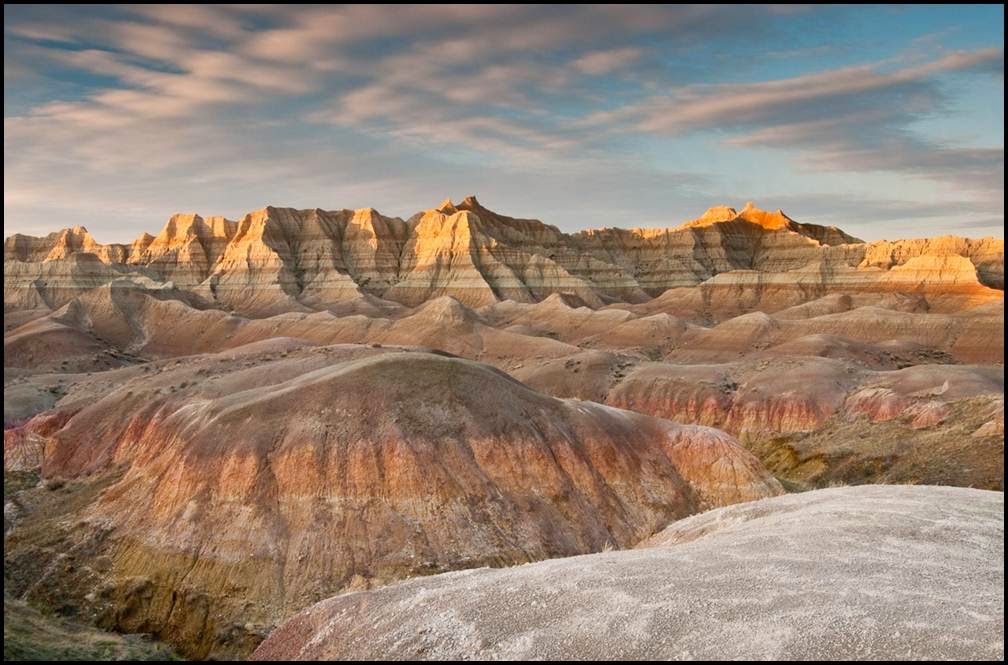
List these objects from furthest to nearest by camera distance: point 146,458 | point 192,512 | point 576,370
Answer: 1. point 576,370
2. point 146,458
3. point 192,512

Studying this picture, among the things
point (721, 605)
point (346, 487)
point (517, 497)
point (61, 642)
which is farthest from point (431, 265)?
point (721, 605)

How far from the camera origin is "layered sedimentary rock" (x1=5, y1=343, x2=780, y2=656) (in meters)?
31.5

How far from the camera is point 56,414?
170 ft

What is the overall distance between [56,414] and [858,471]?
176ft

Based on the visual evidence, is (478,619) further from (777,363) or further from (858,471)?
(777,363)

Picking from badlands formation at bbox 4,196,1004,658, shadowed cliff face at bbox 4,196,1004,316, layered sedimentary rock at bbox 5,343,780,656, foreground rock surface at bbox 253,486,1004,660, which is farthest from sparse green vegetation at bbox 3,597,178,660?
shadowed cliff face at bbox 4,196,1004,316

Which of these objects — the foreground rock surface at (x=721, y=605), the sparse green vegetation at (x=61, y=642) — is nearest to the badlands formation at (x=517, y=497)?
the foreground rock surface at (x=721, y=605)

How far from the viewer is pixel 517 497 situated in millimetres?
36750

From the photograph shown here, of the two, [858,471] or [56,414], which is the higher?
[56,414]

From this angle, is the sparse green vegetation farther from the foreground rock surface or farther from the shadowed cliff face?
the shadowed cliff face

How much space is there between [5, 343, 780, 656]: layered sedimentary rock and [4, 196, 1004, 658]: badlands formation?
0.44 feet

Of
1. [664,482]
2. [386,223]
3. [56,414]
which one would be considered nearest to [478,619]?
[664,482]

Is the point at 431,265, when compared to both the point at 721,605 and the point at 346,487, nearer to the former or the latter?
the point at 346,487

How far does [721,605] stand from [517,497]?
69.0 ft
